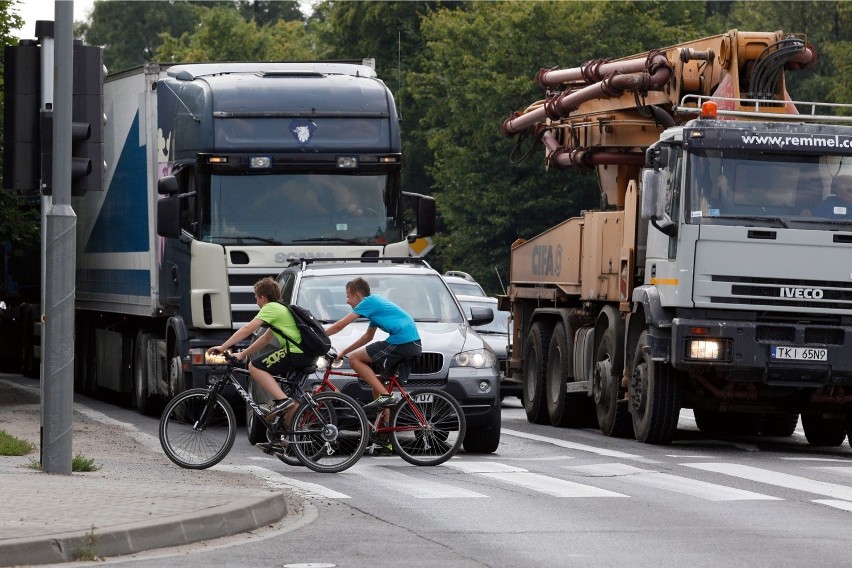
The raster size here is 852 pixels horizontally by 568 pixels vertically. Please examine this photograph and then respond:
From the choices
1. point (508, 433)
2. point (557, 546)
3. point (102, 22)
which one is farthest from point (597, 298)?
point (102, 22)

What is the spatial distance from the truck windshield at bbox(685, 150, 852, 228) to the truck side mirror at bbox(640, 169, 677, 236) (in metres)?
0.31

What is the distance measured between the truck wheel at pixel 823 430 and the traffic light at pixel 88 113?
9.36m

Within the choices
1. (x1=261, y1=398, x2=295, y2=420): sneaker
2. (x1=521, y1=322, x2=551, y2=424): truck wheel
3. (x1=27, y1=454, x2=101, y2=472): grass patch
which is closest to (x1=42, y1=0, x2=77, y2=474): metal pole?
(x1=27, y1=454, x2=101, y2=472): grass patch

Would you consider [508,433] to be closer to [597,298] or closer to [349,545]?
[597,298]

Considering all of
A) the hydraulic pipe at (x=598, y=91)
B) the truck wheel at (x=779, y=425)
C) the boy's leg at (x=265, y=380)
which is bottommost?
the truck wheel at (x=779, y=425)

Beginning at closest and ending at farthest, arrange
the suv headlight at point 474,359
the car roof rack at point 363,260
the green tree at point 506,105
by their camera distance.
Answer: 1. the suv headlight at point 474,359
2. the car roof rack at point 363,260
3. the green tree at point 506,105

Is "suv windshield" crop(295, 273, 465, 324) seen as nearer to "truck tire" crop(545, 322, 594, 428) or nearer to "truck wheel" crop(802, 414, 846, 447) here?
"truck tire" crop(545, 322, 594, 428)

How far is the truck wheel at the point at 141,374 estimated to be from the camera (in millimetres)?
23453

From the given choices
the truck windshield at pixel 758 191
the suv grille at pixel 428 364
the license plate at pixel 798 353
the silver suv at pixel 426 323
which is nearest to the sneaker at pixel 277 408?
the silver suv at pixel 426 323

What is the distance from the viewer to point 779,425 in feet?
70.3

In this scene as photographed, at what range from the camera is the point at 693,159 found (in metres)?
17.6

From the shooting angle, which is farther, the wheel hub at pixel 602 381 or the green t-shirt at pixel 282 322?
the wheel hub at pixel 602 381

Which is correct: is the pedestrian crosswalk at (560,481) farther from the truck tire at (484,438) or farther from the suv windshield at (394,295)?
the suv windshield at (394,295)

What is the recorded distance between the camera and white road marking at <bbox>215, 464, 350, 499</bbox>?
1305 cm
